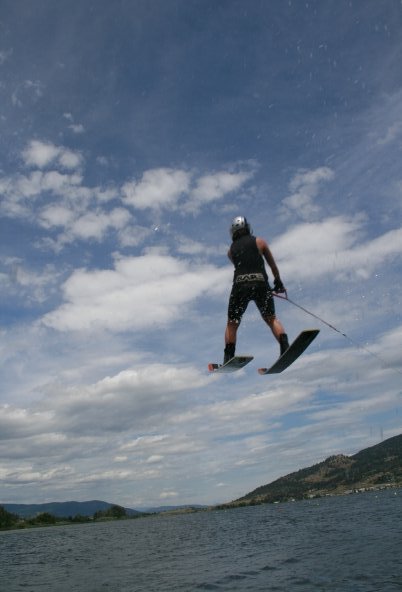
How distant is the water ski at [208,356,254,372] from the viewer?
1341 cm

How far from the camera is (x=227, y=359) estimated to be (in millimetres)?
13641

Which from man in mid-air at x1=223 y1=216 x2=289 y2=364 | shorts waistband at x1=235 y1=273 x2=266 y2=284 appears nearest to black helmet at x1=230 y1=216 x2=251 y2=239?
man in mid-air at x1=223 y1=216 x2=289 y2=364

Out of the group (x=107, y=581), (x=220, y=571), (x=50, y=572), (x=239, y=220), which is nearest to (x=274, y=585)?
(x=220, y=571)

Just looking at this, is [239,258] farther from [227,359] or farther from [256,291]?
[227,359]

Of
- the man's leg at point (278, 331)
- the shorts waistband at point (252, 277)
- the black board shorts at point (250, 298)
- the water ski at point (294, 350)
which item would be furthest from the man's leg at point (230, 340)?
the shorts waistband at point (252, 277)

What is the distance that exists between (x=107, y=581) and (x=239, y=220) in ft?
80.6

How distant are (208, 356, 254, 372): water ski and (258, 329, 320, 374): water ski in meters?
0.71

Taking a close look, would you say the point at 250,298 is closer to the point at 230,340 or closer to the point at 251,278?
the point at 251,278

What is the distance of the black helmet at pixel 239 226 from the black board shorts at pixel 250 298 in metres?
1.47

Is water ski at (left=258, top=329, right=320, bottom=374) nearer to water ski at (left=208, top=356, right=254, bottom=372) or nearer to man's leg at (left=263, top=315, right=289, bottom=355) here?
man's leg at (left=263, top=315, right=289, bottom=355)

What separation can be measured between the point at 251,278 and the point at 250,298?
570 millimetres

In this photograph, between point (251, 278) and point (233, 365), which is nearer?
point (251, 278)

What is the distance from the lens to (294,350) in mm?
12719

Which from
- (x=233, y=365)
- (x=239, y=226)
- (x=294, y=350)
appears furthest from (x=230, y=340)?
(x=239, y=226)
